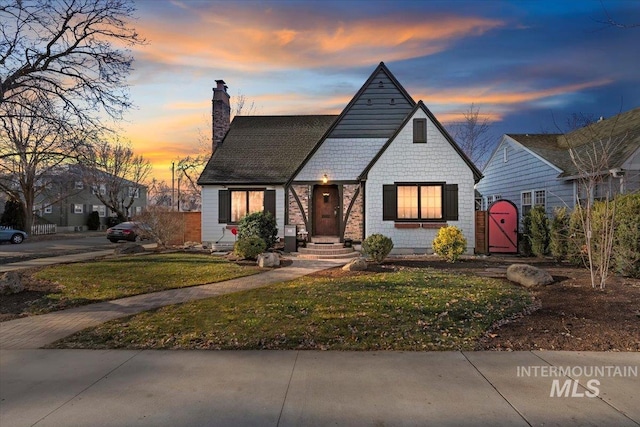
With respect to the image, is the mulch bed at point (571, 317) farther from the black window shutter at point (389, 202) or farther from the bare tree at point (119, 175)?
the bare tree at point (119, 175)

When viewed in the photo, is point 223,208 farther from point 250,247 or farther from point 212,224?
point 250,247

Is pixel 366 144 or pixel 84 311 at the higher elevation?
pixel 366 144

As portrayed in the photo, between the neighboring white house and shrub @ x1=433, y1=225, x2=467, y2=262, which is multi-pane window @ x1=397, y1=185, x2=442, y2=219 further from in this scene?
shrub @ x1=433, y1=225, x2=467, y2=262

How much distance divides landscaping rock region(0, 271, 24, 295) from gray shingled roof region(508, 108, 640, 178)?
1517 cm

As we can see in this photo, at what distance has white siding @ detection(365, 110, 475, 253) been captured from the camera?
14.7 meters

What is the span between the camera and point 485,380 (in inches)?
156

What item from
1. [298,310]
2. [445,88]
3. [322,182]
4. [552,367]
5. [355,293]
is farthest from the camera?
[445,88]

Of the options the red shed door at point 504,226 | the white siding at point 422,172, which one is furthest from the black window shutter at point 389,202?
the red shed door at point 504,226

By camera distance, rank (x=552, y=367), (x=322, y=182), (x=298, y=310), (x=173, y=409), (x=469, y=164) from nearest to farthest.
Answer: (x=173, y=409), (x=552, y=367), (x=298, y=310), (x=469, y=164), (x=322, y=182)

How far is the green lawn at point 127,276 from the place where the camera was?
7.93m

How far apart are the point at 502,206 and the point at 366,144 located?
6370 millimetres

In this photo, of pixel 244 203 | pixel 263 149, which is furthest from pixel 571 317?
pixel 263 149

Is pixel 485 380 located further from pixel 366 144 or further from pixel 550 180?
pixel 550 180

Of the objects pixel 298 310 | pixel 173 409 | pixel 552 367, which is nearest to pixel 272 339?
pixel 298 310
